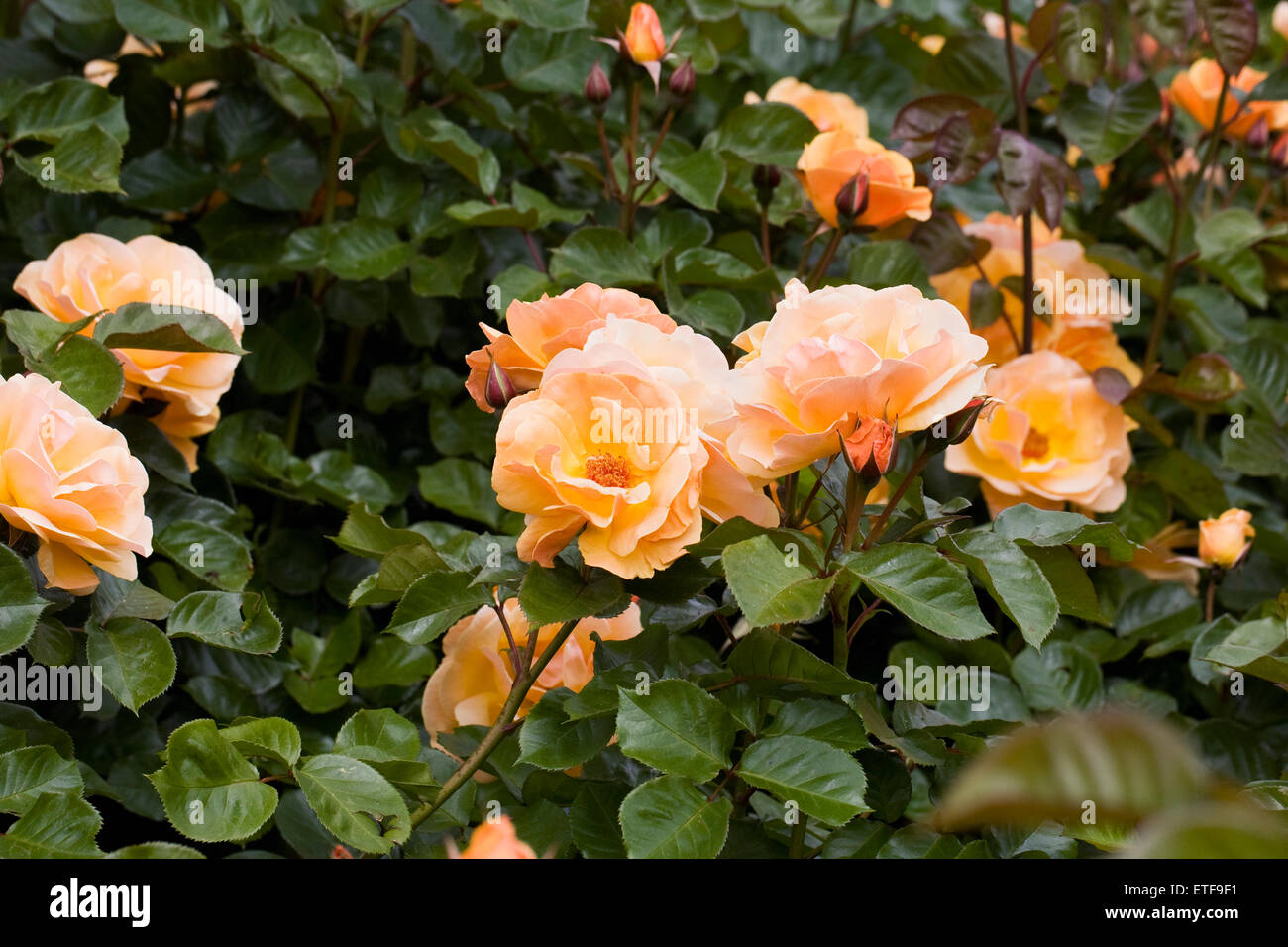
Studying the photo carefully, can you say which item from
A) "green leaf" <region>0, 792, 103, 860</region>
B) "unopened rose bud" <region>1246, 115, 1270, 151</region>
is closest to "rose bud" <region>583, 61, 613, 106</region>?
"green leaf" <region>0, 792, 103, 860</region>

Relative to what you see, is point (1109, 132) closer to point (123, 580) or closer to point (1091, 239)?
point (1091, 239)

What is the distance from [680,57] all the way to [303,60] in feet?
1.61

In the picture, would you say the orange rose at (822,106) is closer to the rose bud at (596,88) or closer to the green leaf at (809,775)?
the rose bud at (596,88)

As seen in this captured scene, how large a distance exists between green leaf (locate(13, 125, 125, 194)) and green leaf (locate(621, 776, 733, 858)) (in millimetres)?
869

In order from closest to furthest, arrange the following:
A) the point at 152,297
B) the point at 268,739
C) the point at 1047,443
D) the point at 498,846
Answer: the point at 498,846 → the point at 268,739 → the point at 152,297 → the point at 1047,443

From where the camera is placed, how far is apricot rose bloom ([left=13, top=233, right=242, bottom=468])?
116 cm

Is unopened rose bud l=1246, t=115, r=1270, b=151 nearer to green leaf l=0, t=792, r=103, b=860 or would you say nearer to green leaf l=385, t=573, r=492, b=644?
green leaf l=385, t=573, r=492, b=644

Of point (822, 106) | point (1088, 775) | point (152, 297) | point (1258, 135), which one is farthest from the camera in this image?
point (1258, 135)

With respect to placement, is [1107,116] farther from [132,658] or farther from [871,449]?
[132,658]

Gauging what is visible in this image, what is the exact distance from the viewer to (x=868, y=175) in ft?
4.22

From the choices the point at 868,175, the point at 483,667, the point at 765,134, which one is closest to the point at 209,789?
the point at 483,667

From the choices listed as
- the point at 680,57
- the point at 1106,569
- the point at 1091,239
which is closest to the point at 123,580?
the point at 680,57

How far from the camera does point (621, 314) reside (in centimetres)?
90

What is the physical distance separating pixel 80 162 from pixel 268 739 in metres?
0.73
